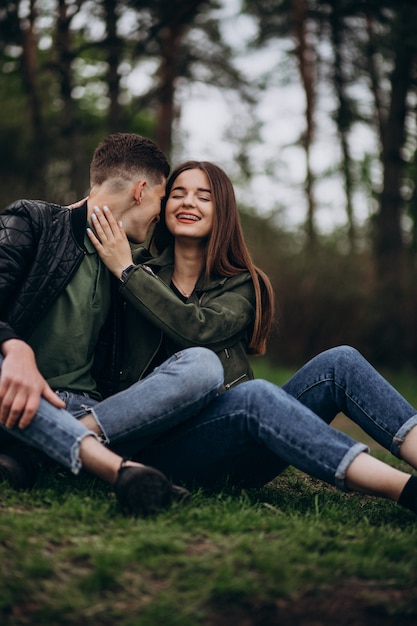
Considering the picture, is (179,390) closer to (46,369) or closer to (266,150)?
(46,369)

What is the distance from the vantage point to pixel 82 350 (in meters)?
3.27

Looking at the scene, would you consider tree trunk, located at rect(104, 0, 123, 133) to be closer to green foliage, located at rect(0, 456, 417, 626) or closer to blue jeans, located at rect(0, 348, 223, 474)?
blue jeans, located at rect(0, 348, 223, 474)

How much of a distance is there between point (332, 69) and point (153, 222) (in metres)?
12.3

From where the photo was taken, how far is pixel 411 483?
113 inches

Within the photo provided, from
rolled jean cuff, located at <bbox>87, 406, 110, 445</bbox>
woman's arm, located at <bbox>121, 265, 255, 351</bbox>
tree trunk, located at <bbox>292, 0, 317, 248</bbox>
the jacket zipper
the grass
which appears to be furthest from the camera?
tree trunk, located at <bbox>292, 0, 317, 248</bbox>

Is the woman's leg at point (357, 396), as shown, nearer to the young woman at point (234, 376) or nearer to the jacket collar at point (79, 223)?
the young woman at point (234, 376)

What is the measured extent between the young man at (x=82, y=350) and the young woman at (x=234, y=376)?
0.39ft

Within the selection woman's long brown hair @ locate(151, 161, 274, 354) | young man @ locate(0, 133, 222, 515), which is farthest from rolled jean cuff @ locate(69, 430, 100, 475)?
woman's long brown hair @ locate(151, 161, 274, 354)

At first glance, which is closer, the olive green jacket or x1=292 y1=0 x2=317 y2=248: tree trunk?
the olive green jacket

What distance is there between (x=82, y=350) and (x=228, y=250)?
1024mm

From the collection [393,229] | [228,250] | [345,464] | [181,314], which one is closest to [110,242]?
[181,314]

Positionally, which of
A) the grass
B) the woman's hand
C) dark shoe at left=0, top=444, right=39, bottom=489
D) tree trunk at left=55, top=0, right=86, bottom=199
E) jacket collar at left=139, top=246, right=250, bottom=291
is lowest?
the grass

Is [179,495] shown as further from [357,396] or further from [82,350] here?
[357,396]

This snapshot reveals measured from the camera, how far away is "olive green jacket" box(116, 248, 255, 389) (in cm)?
333
